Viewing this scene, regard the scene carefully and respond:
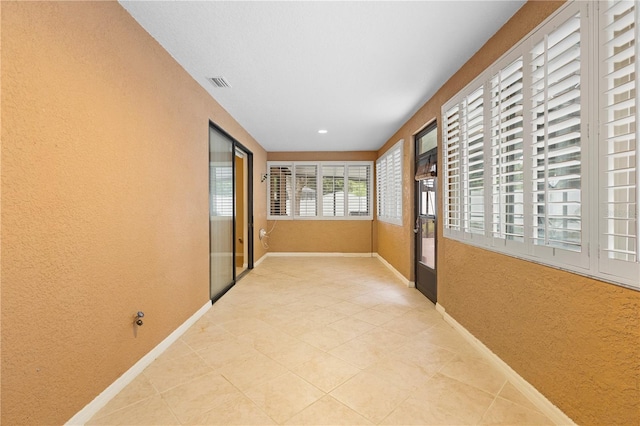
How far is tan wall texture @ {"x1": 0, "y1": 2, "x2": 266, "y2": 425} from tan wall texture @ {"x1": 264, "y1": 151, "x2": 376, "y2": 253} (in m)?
4.08

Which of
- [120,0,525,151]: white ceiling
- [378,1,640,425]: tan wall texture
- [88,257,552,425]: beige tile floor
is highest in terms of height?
[120,0,525,151]: white ceiling

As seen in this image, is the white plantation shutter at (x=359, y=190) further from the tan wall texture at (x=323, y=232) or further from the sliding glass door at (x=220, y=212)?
the sliding glass door at (x=220, y=212)

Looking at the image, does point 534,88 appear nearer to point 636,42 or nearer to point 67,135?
point 636,42

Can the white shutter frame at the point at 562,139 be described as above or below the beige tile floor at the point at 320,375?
above

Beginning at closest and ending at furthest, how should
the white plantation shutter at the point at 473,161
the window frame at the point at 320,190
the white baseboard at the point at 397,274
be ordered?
the white plantation shutter at the point at 473,161 < the white baseboard at the point at 397,274 < the window frame at the point at 320,190

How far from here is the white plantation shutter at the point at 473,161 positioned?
221 cm

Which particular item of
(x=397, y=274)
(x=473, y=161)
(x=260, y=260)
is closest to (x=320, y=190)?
(x=260, y=260)

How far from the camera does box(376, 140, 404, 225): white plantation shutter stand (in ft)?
15.3

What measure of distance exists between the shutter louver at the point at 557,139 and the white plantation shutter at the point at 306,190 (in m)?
5.05

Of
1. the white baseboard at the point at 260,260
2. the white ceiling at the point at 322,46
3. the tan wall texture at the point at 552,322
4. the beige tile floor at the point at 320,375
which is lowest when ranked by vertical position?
the beige tile floor at the point at 320,375

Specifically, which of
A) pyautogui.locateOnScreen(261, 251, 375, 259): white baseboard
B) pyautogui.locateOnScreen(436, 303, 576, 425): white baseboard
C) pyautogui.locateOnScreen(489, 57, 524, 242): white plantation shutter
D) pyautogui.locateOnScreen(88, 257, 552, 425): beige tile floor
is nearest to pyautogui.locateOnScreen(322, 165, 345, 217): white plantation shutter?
pyautogui.locateOnScreen(261, 251, 375, 259): white baseboard

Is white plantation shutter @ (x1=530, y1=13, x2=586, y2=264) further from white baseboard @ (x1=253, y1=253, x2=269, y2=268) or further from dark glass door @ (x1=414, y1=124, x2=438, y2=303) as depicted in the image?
white baseboard @ (x1=253, y1=253, x2=269, y2=268)

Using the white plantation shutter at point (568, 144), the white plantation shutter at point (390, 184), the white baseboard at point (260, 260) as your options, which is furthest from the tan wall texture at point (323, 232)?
the white plantation shutter at point (568, 144)

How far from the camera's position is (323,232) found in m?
6.51
